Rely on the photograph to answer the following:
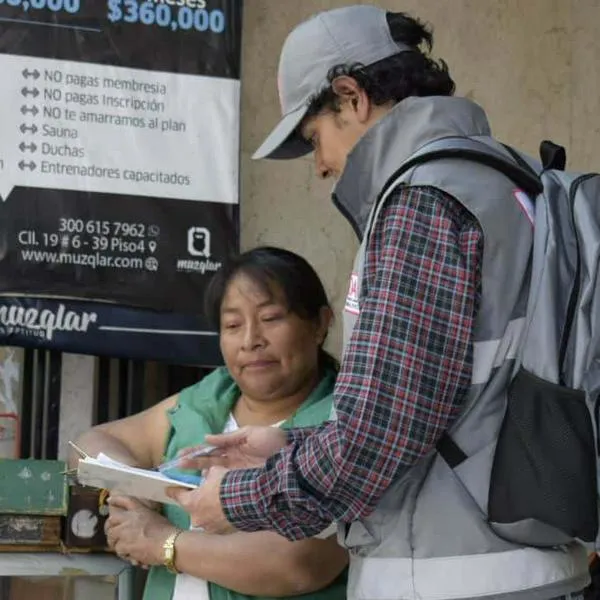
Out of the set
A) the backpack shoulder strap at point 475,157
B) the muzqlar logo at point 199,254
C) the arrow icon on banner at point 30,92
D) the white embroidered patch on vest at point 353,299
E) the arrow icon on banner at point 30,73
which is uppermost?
the arrow icon on banner at point 30,73

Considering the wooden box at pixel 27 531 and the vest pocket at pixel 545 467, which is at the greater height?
the vest pocket at pixel 545 467

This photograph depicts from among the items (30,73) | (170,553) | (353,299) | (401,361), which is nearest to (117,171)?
(30,73)

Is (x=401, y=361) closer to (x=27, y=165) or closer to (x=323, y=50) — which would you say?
(x=323, y=50)

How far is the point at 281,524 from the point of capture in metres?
2.02

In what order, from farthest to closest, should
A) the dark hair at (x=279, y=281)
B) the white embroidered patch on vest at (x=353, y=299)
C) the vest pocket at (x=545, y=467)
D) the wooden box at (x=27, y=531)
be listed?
1. the wooden box at (x=27, y=531)
2. the dark hair at (x=279, y=281)
3. the white embroidered patch on vest at (x=353, y=299)
4. the vest pocket at (x=545, y=467)

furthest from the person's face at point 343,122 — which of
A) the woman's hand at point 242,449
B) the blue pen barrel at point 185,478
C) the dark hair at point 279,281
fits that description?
the dark hair at point 279,281

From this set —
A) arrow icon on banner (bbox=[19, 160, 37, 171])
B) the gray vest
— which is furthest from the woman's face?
arrow icon on banner (bbox=[19, 160, 37, 171])

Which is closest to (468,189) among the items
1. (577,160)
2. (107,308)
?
(107,308)

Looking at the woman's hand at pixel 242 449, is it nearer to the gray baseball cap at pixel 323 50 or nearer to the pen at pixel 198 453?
the pen at pixel 198 453

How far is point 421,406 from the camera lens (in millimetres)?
1910

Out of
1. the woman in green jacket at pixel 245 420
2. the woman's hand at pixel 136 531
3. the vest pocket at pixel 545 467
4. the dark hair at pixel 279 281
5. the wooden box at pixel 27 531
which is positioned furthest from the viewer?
the wooden box at pixel 27 531

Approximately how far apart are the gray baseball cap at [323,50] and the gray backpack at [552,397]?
28 centimetres

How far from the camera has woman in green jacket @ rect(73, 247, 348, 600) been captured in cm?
270

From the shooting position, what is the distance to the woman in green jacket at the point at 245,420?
8.87 feet
